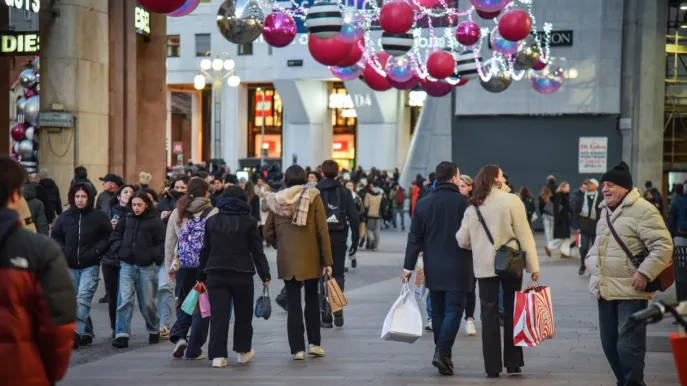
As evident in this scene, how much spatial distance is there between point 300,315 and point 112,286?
2712 millimetres

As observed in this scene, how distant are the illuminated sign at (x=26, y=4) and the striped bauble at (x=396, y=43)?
21.8ft

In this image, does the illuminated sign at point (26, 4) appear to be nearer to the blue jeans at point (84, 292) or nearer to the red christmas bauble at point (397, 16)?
Answer: the red christmas bauble at point (397, 16)

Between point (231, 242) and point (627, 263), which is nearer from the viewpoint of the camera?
point (627, 263)

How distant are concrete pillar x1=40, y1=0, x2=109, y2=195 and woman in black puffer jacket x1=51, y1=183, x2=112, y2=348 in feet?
38.9

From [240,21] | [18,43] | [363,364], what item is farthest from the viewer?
[18,43]

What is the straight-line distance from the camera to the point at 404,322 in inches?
403

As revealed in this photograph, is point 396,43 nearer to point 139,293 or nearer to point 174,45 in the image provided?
point 139,293

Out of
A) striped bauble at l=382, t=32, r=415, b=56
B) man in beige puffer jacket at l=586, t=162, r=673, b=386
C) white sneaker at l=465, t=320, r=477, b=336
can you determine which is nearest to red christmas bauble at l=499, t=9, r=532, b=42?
striped bauble at l=382, t=32, r=415, b=56

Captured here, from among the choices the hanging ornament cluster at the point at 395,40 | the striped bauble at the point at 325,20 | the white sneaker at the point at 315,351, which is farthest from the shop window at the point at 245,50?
the white sneaker at the point at 315,351

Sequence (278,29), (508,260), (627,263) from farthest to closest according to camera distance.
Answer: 1. (278,29)
2. (508,260)
3. (627,263)

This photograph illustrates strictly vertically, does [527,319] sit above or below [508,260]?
below

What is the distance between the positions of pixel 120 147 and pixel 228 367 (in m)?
16.1

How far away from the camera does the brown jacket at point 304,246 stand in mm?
11406

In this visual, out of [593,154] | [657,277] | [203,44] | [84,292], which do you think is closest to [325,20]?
[84,292]
